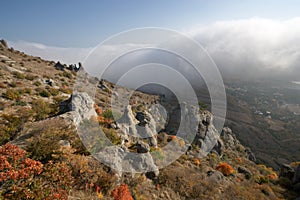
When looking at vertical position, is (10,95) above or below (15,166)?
above

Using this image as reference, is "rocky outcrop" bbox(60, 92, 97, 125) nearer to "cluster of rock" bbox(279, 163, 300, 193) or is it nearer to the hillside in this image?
the hillside

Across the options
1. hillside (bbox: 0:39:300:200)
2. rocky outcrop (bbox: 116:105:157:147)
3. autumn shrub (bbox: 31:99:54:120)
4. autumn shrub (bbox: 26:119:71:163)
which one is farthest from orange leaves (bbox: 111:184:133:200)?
autumn shrub (bbox: 31:99:54:120)

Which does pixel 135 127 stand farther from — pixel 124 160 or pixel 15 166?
pixel 15 166

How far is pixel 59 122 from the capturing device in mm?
11617

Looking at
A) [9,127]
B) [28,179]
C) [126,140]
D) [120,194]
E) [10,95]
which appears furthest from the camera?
[10,95]

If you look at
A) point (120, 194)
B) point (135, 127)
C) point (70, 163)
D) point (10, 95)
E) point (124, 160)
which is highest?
point (135, 127)

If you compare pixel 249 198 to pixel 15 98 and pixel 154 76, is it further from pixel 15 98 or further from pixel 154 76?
pixel 15 98

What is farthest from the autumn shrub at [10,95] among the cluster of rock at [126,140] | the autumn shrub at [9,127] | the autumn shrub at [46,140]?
A: the autumn shrub at [46,140]

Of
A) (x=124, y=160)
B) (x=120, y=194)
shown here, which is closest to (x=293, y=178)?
(x=124, y=160)

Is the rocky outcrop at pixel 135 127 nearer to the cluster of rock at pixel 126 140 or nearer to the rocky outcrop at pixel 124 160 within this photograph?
the cluster of rock at pixel 126 140

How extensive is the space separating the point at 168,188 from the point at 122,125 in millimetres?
7073

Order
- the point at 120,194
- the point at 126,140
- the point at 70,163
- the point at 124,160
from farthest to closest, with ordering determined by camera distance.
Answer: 1. the point at 126,140
2. the point at 124,160
3. the point at 120,194
4. the point at 70,163

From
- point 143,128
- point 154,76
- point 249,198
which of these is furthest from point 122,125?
point 249,198

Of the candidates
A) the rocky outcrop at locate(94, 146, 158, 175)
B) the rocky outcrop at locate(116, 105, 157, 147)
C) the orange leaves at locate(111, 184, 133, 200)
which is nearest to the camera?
the orange leaves at locate(111, 184, 133, 200)
